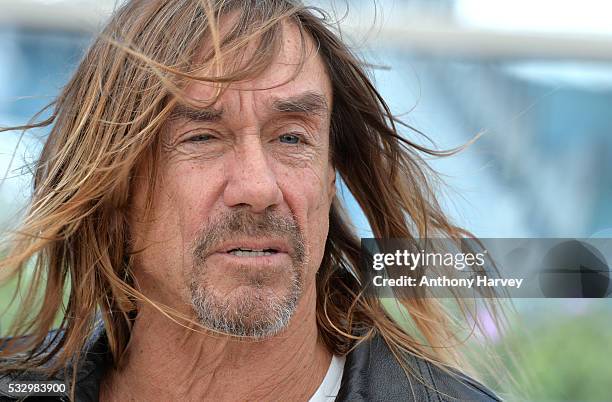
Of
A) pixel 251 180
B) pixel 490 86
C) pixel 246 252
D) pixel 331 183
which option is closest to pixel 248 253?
pixel 246 252

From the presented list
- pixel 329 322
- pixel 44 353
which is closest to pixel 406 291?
pixel 329 322

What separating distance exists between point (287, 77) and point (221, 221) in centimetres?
34

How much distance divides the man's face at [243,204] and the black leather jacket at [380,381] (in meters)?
0.22

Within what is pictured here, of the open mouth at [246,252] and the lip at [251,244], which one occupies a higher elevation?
the lip at [251,244]

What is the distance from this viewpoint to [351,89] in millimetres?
1892

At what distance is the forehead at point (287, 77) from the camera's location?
1.61 meters

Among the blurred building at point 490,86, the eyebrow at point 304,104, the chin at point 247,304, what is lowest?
the chin at point 247,304

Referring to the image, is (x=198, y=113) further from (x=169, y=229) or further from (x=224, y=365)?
(x=224, y=365)

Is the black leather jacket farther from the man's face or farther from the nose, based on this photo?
the nose

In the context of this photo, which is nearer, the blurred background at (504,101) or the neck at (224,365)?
the neck at (224,365)

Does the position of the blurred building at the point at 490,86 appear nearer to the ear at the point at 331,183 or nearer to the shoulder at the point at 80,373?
the ear at the point at 331,183

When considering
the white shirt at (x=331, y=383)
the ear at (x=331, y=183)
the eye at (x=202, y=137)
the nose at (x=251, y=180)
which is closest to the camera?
the nose at (x=251, y=180)

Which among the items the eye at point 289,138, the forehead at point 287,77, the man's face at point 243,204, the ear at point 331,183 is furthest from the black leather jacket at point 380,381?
the forehead at point 287,77

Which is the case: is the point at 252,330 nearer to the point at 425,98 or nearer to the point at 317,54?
the point at 317,54
